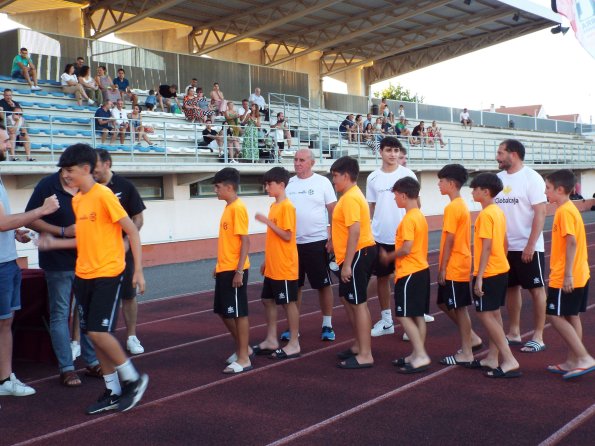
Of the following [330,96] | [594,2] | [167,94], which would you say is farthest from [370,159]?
[594,2]

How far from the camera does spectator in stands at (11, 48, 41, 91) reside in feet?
57.8

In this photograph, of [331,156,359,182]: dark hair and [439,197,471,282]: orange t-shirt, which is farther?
[331,156,359,182]: dark hair

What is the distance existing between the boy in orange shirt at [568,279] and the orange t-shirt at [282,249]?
90.1 inches

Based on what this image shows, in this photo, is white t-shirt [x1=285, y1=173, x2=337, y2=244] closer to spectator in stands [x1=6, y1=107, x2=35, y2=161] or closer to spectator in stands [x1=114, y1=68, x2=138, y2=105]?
spectator in stands [x1=6, y1=107, x2=35, y2=161]

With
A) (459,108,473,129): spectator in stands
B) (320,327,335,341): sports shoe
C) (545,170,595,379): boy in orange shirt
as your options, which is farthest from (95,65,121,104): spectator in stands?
(459,108,473,129): spectator in stands

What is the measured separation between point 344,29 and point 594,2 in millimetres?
20282

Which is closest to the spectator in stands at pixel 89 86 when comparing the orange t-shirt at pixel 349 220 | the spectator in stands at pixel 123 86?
the spectator in stands at pixel 123 86

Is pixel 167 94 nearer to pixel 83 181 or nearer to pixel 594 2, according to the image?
pixel 594 2

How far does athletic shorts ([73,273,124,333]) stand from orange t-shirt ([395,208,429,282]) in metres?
2.43

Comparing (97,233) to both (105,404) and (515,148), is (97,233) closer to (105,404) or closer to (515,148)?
(105,404)

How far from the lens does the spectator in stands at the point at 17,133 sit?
13516mm

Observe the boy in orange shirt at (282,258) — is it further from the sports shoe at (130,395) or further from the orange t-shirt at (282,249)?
the sports shoe at (130,395)

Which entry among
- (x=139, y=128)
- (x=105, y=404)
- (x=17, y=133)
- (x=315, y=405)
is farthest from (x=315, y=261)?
(x=139, y=128)

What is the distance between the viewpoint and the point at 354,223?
234 inches
